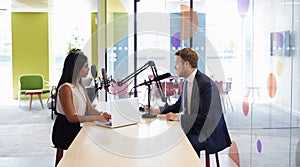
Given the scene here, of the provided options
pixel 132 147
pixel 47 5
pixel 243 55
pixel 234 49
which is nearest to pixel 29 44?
pixel 47 5

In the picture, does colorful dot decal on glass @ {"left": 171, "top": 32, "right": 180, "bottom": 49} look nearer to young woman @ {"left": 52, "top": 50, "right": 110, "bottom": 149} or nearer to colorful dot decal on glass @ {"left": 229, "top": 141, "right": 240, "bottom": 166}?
colorful dot decal on glass @ {"left": 229, "top": 141, "right": 240, "bottom": 166}

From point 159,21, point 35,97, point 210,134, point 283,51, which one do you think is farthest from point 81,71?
point 35,97

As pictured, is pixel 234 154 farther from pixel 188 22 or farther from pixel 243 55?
pixel 188 22

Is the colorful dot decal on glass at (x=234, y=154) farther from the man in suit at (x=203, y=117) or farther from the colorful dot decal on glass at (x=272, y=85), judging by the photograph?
the man in suit at (x=203, y=117)

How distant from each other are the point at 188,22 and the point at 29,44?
234 inches

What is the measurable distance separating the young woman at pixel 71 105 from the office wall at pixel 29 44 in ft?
24.4

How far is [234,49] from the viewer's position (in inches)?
181

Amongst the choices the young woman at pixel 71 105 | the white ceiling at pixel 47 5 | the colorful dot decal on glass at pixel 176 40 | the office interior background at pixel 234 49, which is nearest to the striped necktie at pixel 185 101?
the office interior background at pixel 234 49

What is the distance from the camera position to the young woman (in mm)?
2729

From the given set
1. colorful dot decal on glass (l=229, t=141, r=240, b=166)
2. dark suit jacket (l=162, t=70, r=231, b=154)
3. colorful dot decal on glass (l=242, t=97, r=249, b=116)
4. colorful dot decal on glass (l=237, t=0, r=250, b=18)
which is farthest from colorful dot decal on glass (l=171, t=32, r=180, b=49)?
dark suit jacket (l=162, t=70, r=231, b=154)

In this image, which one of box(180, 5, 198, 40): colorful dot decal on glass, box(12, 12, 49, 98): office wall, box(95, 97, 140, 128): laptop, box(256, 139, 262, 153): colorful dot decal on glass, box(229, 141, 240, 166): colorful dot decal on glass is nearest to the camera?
box(95, 97, 140, 128): laptop

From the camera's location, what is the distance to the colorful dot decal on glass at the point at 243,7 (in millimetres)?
3858

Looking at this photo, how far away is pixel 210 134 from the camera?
2803 mm

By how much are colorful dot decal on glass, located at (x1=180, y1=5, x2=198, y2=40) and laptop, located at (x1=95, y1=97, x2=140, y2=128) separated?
268 cm
